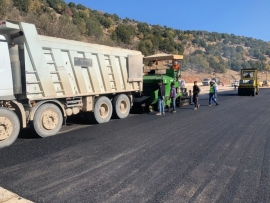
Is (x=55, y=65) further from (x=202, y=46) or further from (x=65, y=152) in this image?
(x=202, y=46)

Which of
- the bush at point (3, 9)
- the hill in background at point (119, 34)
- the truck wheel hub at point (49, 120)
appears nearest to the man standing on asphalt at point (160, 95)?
the truck wheel hub at point (49, 120)

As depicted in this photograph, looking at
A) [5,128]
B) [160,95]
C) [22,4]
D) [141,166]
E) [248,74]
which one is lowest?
[141,166]

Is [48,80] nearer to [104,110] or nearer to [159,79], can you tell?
[104,110]

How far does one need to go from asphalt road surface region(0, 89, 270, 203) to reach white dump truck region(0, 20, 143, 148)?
0.61 metres

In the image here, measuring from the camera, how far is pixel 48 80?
7242mm

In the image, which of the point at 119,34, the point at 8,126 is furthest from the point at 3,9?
the point at 119,34

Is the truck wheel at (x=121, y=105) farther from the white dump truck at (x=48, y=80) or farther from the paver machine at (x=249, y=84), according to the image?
the paver machine at (x=249, y=84)

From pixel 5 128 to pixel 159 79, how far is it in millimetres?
7273

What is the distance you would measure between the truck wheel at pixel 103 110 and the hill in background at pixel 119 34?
17050 millimetres

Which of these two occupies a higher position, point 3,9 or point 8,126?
point 3,9

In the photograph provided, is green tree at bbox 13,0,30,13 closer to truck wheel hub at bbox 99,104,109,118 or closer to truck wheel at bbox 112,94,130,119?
truck wheel at bbox 112,94,130,119

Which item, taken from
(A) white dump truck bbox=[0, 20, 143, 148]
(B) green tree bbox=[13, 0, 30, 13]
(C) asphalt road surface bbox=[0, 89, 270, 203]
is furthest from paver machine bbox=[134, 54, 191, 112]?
(B) green tree bbox=[13, 0, 30, 13]

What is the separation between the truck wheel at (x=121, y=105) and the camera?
400 inches

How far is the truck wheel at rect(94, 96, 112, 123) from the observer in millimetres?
9148
